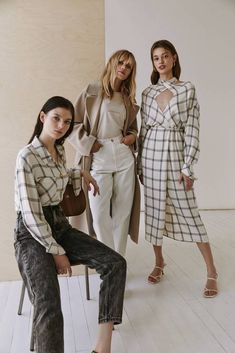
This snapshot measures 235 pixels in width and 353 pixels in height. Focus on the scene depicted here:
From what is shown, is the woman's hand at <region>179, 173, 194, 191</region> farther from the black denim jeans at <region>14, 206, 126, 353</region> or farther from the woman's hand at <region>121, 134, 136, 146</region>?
the black denim jeans at <region>14, 206, 126, 353</region>

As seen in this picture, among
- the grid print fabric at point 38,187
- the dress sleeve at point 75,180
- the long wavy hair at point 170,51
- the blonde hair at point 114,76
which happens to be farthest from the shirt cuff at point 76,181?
the long wavy hair at point 170,51

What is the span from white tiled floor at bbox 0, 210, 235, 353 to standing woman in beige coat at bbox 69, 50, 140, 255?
0.37 m

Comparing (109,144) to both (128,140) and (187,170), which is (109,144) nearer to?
(128,140)

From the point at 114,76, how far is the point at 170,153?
0.54 metres

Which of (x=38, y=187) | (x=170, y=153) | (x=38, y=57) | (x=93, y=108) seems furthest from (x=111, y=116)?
(x=38, y=187)

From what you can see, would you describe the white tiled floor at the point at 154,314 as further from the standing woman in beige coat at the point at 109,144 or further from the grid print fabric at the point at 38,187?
the grid print fabric at the point at 38,187

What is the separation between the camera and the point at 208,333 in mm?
1793

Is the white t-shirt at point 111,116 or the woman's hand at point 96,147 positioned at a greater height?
the white t-shirt at point 111,116

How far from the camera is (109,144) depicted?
6.90ft

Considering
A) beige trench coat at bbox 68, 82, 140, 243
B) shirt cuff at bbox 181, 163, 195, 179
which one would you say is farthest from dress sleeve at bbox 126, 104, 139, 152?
shirt cuff at bbox 181, 163, 195, 179

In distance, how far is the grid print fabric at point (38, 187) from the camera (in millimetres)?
1429

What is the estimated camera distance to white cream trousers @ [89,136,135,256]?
2105 mm

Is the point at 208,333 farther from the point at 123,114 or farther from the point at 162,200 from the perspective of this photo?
the point at 123,114

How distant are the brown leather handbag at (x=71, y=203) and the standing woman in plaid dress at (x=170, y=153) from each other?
22.9 inches
